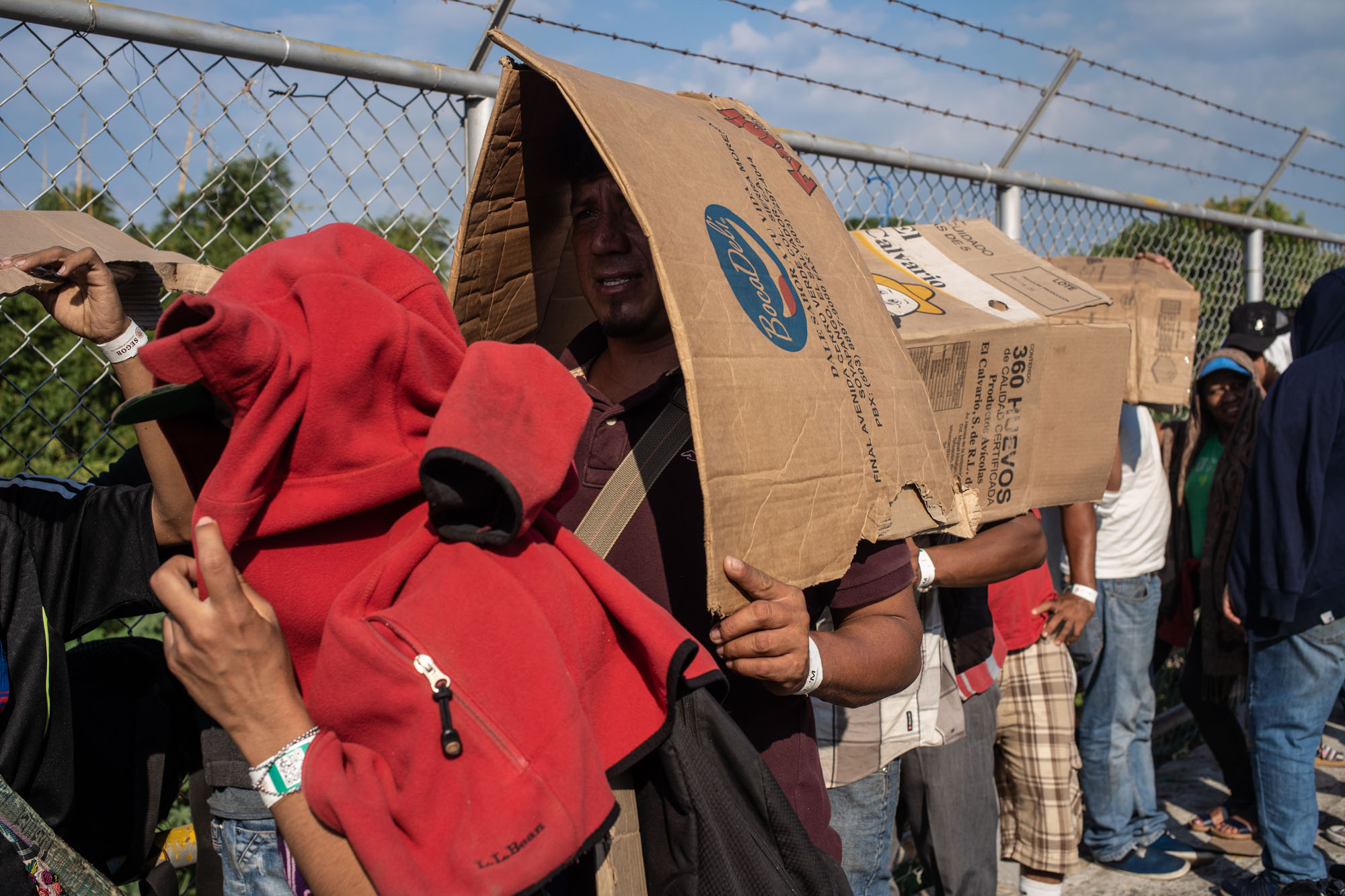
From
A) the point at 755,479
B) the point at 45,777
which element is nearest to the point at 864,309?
the point at 755,479

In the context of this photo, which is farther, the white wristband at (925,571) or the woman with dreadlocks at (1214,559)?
the woman with dreadlocks at (1214,559)

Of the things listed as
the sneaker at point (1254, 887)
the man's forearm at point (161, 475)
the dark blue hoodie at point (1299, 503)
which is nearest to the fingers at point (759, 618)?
the man's forearm at point (161, 475)

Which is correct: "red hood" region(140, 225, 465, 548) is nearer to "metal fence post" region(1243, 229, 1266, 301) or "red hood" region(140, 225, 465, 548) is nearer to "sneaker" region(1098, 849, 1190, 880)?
"sneaker" region(1098, 849, 1190, 880)

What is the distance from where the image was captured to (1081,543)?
11.8 ft

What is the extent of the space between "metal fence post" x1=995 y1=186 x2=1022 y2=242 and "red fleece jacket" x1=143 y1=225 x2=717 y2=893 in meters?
3.15

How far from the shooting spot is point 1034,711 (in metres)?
3.16

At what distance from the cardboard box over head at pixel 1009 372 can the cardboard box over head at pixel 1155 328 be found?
1031 millimetres

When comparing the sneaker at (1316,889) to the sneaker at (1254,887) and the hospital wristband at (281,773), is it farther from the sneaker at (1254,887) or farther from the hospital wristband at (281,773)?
the hospital wristband at (281,773)

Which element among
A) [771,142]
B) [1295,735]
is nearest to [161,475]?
[771,142]

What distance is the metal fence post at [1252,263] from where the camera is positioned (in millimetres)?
5422

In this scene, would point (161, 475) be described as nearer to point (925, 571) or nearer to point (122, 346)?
point (122, 346)

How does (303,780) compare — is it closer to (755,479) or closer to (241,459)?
(241,459)

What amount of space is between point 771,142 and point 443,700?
123 cm

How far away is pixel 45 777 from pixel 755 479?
1.30 meters
